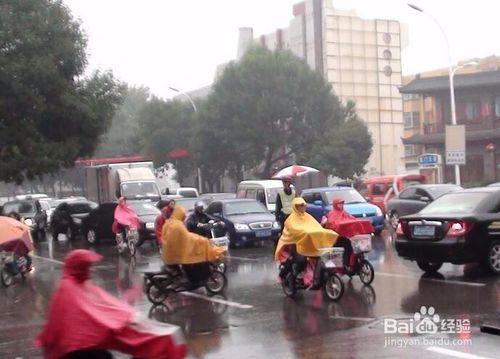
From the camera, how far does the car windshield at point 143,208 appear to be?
25.5 m

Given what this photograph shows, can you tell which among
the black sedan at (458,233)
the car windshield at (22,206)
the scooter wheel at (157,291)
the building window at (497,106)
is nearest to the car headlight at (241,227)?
the black sedan at (458,233)

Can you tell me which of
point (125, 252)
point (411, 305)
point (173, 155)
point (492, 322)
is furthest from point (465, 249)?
point (173, 155)

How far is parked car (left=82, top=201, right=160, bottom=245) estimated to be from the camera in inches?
974

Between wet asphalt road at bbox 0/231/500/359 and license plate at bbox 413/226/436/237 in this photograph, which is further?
license plate at bbox 413/226/436/237

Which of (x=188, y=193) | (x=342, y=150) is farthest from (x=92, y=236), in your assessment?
(x=342, y=150)

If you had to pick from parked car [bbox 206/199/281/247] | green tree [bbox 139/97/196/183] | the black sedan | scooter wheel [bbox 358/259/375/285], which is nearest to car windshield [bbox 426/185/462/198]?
parked car [bbox 206/199/281/247]

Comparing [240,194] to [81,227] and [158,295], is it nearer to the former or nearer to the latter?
[81,227]

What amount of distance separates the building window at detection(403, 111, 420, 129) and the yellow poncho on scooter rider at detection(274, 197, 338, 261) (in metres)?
53.2

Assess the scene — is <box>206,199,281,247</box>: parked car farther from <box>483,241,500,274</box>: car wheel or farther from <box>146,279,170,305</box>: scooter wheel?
<box>146,279,170,305</box>: scooter wheel

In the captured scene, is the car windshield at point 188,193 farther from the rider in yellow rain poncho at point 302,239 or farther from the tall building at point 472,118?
the rider in yellow rain poncho at point 302,239

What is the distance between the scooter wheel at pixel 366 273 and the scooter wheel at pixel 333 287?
4.64ft

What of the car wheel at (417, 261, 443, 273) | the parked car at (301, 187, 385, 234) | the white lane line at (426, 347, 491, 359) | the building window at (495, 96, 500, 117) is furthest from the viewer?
the building window at (495, 96, 500, 117)

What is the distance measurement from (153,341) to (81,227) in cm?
2373

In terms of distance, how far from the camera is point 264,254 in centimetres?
2042
